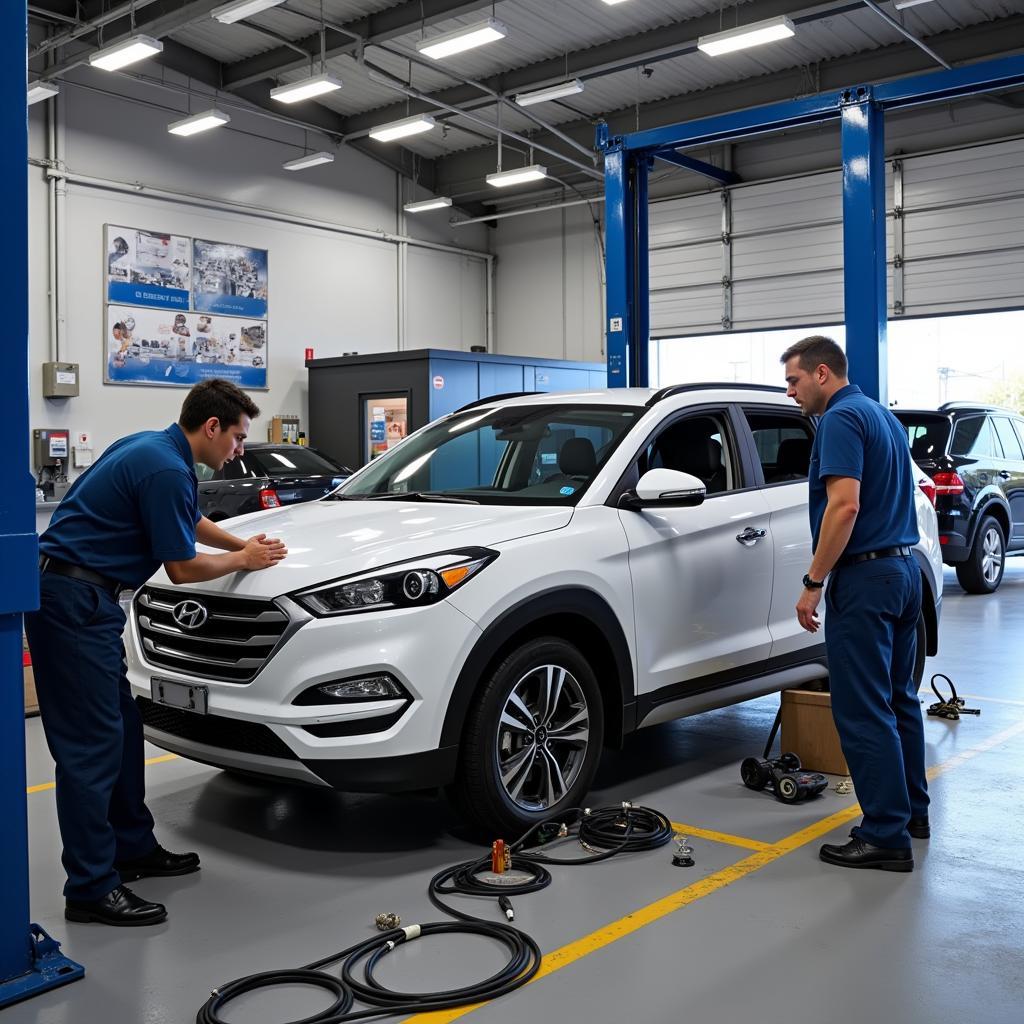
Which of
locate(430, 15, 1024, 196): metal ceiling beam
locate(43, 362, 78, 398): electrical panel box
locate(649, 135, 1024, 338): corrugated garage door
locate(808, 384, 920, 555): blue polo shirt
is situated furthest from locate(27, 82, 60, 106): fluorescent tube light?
locate(808, 384, 920, 555): blue polo shirt

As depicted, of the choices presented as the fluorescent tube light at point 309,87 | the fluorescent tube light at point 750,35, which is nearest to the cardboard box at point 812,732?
the fluorescent tube light at point 750,35

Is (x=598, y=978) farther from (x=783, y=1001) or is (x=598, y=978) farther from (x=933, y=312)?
(x=933, y=312)

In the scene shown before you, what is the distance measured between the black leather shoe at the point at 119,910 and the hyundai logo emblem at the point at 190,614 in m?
0.89

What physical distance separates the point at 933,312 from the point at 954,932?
1488cm

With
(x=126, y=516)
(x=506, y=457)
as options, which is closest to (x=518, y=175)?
(x=506, y=457)

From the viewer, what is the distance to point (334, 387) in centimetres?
1836

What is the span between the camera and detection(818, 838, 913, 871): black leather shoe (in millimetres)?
3885

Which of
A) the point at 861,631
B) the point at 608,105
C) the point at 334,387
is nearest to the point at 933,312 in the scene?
the point at 608,105

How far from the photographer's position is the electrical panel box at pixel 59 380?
49.3 feet

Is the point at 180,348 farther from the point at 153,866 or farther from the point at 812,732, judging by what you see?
the point at 153,866

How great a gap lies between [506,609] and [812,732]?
6.40 ft

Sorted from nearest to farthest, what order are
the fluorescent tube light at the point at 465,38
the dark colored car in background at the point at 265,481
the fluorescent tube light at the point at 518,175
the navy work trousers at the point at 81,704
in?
1. the navy work trousers at the point at 81,704
2. the dark colored car in background at the point at 265,481
3. the fluorescent tube light at the point at 465,38
4. the fluorescent tube light at the point at 518,175

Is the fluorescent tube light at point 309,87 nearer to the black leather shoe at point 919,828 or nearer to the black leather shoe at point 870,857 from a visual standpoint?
the black leather shoe at point 919,828

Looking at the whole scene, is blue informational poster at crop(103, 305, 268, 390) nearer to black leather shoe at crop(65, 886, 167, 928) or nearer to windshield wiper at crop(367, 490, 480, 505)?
Answer: windshield wiper at crop(367, 490, 480, 505)
